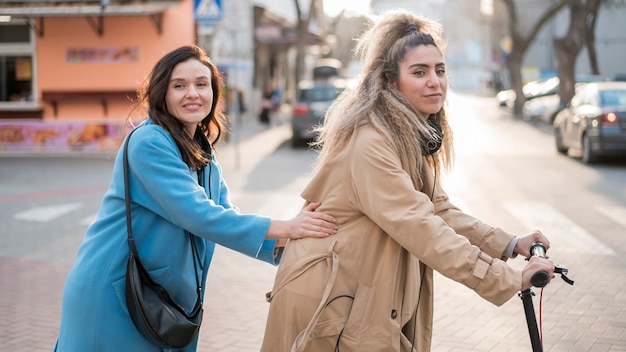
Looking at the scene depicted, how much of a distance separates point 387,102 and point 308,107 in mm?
19407

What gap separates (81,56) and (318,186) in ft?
66.6

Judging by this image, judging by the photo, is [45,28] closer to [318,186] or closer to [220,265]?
[220,265]

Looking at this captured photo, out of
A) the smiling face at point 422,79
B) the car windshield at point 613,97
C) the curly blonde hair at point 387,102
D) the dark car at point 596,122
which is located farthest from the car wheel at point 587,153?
the smiling face at point 422,79

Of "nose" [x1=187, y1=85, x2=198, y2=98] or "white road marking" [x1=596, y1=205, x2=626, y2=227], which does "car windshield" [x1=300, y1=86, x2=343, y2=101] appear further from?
"nose" [x1=187, y1=85, x2=198, y2=98]

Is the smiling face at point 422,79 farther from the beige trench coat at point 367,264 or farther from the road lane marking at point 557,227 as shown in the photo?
the road lane marking at point 557,227

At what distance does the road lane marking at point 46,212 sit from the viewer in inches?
441

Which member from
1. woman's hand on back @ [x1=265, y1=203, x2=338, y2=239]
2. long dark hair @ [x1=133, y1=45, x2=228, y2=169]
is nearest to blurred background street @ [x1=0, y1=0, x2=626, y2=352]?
long dark hair @ [x1=133, y1=45, x2=228, y2=169]

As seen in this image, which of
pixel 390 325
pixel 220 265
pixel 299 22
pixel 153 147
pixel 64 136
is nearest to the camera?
pixel 390 325

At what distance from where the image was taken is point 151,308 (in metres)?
2.91

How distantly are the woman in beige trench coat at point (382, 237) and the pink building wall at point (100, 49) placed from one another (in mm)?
19327

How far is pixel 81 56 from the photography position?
22.0 m

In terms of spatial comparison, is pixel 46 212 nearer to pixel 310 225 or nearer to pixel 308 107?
pixel 310 225

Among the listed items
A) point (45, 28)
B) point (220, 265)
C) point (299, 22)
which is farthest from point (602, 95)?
point (299, 22)

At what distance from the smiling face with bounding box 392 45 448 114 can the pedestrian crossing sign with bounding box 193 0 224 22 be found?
1330cm
